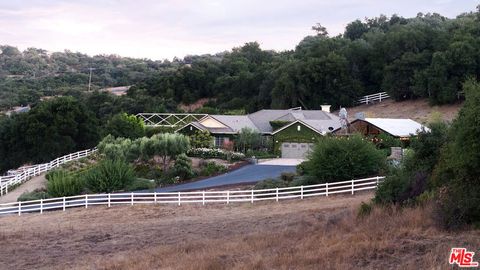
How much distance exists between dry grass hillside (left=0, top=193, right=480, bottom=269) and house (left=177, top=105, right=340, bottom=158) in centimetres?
2400

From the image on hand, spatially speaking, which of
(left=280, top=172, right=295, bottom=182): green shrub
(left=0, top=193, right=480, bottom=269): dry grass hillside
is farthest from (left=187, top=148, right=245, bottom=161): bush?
(left=0, top=193, right=480, bottom=269): dry grass hillside

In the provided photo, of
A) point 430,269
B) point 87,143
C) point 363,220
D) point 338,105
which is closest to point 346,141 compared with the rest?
point 363,220

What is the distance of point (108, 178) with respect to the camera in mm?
39375

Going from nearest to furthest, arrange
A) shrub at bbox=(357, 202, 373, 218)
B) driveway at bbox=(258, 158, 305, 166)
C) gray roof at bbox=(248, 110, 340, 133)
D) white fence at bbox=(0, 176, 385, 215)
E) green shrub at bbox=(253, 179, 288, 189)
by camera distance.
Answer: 1. shrub at bbox=(357, 202, 373, 218)
2. white fence at bbox=(0, 176, 385, 215)
3. green shrub at bbox=(253, 179, 288, 189)
4. driveway at bbox=(258, 158, 305, 166)
5. gray roof at bbox=(248, 110, 340, 133)

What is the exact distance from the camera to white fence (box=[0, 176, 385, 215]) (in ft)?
109

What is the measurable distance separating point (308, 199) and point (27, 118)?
40623 millimetres

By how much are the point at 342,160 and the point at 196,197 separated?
28.3ft

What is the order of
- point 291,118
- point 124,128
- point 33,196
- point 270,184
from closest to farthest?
1. point 270,184
2. point 33,196
3. point 291,118
4. point 124,128

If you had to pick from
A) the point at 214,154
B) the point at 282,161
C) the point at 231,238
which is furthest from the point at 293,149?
the point at 231,238

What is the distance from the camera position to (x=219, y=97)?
10181cm

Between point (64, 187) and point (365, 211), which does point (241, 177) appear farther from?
point (365, 211)

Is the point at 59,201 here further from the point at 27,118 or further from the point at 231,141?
the point at 27,118

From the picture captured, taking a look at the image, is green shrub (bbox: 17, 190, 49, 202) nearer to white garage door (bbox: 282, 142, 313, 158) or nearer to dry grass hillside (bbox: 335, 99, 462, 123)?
white garage door (bbox: 282, 142, 313, 158)

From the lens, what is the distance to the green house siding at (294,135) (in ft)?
184
